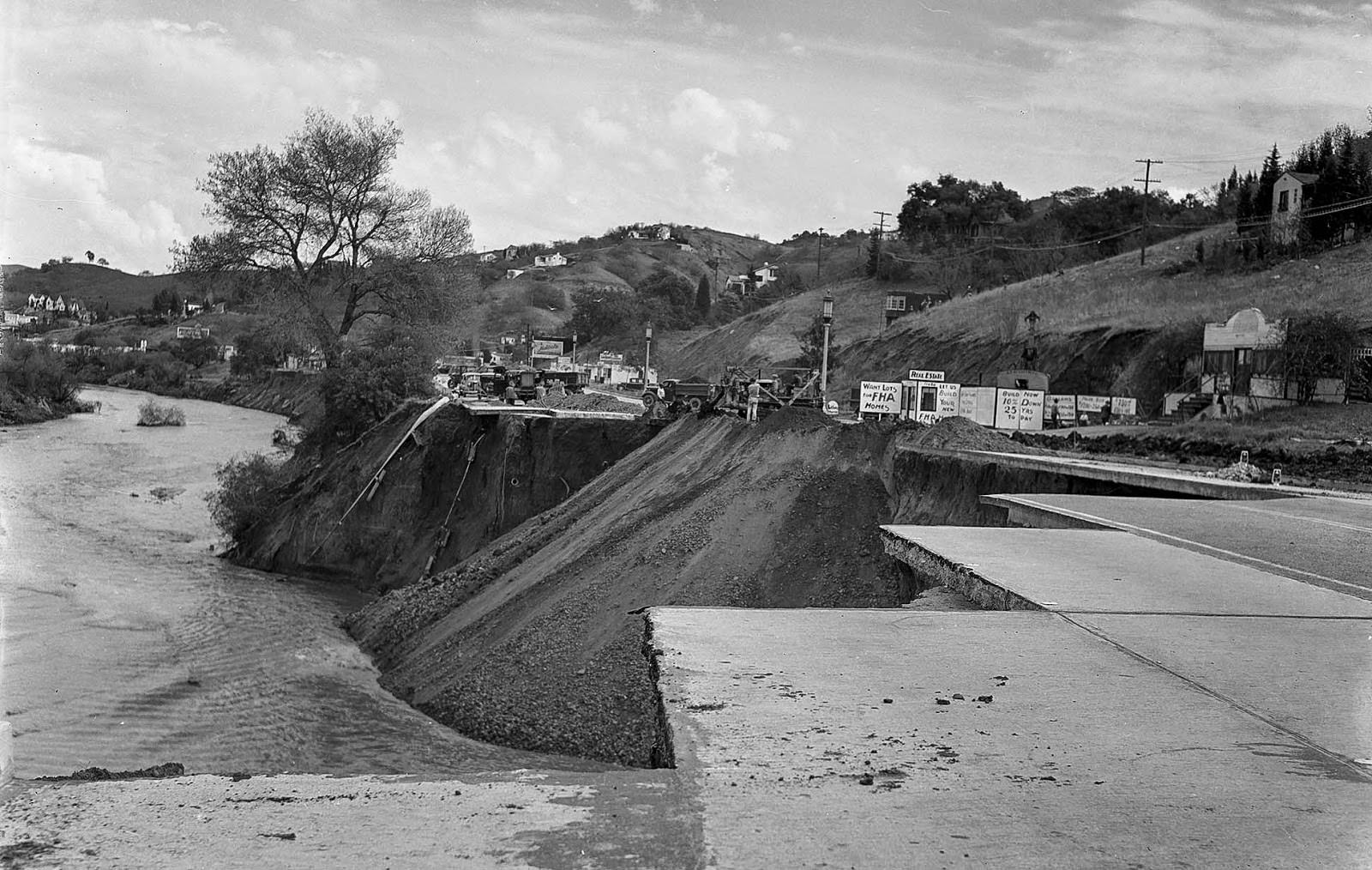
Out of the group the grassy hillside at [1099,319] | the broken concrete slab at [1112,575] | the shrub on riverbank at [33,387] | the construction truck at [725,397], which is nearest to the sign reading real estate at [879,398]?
the construction truck at [725,397]

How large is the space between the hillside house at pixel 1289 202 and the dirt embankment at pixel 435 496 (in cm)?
4819

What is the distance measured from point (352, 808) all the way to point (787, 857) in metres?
1.50

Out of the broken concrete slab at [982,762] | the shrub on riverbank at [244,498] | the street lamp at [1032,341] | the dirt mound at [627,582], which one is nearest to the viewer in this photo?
the broken concrete slab at [982,762]

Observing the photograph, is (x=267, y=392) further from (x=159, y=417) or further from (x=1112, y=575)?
(x=1112, y=575)

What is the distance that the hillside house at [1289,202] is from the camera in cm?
6319

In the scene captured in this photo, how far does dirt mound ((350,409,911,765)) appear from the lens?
1381 centimetres

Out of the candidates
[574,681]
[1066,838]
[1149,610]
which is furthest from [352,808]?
[574,681]

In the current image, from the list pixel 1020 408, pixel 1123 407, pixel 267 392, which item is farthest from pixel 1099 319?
pixel 267 392

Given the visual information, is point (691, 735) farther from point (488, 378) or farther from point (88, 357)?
point (88, 357)

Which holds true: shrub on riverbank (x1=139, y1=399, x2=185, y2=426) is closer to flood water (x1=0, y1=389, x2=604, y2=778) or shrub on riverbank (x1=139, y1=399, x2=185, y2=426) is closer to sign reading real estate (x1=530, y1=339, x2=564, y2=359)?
sign reading real estate (x1=530, y1=339, x2=564, y2=359)

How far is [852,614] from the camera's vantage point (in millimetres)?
6699

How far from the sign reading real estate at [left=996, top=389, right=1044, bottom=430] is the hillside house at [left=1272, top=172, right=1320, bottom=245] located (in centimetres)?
3919

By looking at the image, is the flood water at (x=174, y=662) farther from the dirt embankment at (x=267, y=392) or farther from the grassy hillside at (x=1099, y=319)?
the dirt embankment at (x=267, y=392)

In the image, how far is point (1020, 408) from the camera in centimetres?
3152
